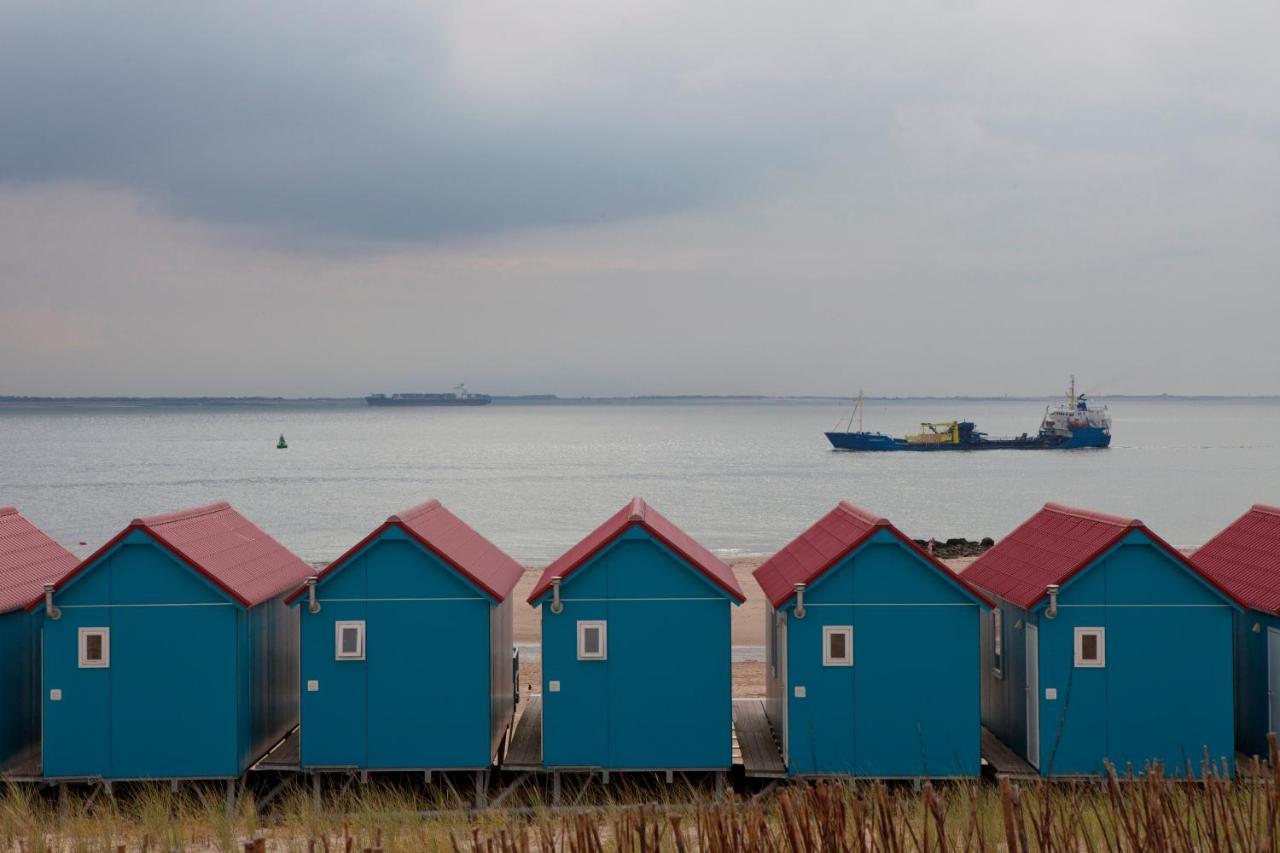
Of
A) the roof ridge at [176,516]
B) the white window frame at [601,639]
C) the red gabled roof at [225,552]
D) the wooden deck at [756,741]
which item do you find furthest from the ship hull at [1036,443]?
the white window frame at [601,639]

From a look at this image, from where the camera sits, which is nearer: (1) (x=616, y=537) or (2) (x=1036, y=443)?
(1) (x=616, y=537)

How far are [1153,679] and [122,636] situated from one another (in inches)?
524

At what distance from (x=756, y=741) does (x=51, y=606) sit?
9.57 meters

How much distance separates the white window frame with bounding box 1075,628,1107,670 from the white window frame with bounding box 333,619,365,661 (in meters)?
9.27

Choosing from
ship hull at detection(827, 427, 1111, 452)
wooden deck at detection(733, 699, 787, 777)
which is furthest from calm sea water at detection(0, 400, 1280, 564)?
wooden deck at detection(733, 699, 787, 777)

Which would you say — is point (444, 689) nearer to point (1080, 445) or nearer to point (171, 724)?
point (171, 724)

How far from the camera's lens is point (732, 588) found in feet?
50.1

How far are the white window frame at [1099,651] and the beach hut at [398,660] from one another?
297 inches

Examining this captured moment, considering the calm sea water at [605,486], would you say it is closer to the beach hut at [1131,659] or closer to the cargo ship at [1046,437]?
the cargo ship at [1046,437]

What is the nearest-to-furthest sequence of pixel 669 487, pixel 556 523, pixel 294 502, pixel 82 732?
pixel 82 732
pixel 556 523
pixel 294 502
pixel 669 487

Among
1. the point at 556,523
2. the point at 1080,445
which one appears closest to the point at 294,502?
the point at 556,523

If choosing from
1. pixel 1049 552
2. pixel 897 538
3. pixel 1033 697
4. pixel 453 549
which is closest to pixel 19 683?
pixel 453 549

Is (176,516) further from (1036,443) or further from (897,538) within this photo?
(1036,443)

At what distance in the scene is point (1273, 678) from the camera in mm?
15406
